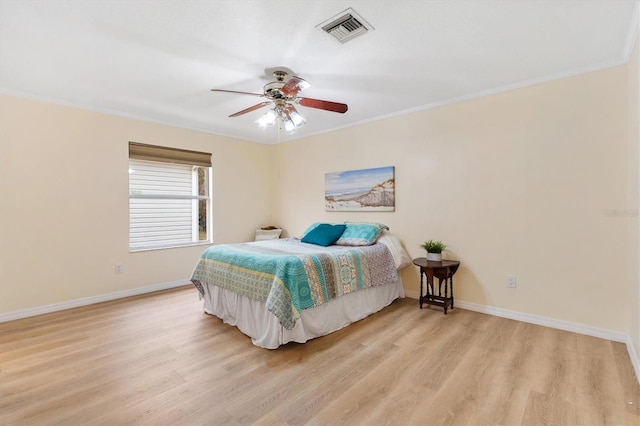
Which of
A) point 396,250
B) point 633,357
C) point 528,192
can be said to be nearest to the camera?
point 633,357

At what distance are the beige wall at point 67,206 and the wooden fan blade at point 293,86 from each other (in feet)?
8.19

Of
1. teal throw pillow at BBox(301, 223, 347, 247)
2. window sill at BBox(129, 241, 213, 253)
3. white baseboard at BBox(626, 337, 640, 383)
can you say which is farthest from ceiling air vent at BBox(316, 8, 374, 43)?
→ window sill at BBox(129, 241, 213, 253)

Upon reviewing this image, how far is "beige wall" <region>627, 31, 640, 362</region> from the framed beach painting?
217cm

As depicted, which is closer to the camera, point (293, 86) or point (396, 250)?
point (293, 86)

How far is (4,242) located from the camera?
316 centimetres

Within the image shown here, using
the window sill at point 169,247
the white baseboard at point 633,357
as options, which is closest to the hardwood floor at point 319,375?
the white baseboard at point 633,357

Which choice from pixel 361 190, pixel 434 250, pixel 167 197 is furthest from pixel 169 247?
pixel 434 250

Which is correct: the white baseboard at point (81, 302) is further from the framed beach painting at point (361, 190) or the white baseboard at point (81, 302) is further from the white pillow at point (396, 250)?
the white pillow at point (396, 250)

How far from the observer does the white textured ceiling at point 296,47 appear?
6.30 ft

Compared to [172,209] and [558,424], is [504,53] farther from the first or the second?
[172,209]

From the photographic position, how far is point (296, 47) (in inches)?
91.8

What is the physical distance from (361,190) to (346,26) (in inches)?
97.2

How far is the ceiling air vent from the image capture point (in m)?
1.97

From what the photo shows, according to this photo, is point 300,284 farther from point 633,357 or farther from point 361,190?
point 633,357
